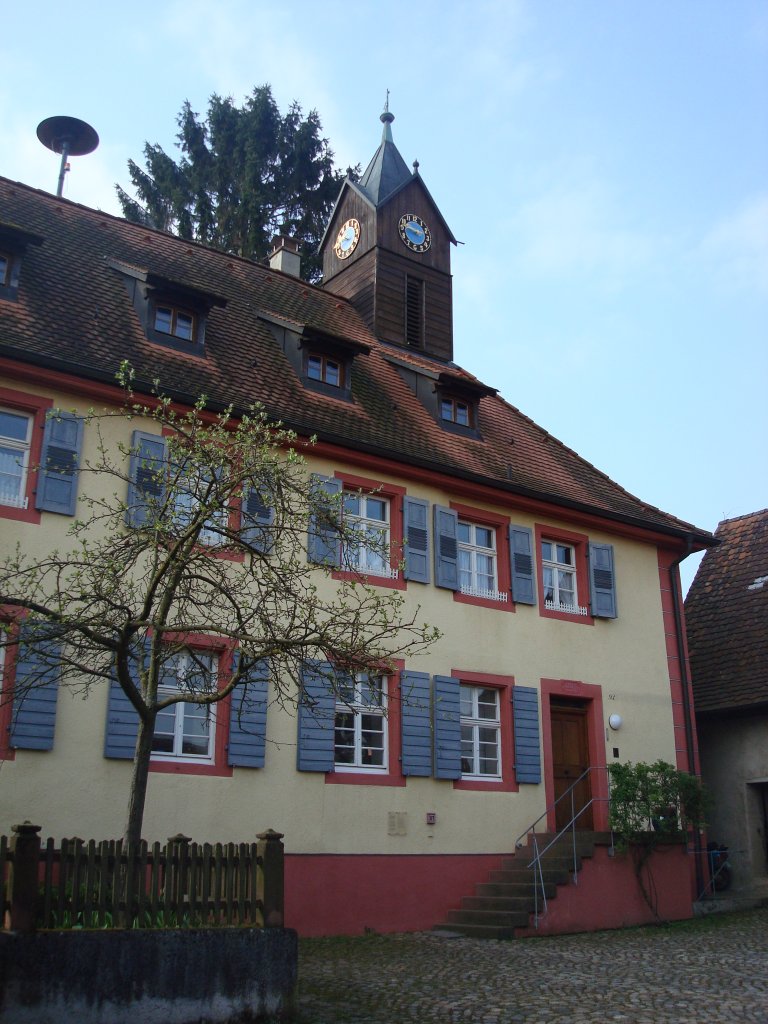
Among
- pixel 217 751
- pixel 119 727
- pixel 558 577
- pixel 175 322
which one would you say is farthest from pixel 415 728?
pixel 175 322

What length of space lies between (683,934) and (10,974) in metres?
9.40

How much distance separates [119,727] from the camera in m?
12.0

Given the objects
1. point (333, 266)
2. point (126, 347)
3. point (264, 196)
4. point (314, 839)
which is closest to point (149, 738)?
point (314, 839)

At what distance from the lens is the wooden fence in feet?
24.5

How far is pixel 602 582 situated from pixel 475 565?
2389mm

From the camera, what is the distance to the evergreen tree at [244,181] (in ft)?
93.2

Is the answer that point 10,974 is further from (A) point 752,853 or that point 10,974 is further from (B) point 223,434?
(A) point 752,853

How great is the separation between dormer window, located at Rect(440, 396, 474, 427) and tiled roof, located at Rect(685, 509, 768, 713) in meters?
6.41

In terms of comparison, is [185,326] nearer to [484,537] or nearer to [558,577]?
[484,537]

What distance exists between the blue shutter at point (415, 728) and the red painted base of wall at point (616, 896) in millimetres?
2326

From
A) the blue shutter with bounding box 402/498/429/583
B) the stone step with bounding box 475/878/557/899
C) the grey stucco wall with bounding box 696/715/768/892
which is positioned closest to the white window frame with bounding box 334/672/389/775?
the blue shutter with bounding box 402/498/429/583

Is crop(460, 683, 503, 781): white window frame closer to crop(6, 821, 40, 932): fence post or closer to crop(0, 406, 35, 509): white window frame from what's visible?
crop(0, 406, 35, 509): white window frame

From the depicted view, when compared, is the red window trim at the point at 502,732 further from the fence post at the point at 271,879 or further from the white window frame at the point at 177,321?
the fence post at the point at 271,879

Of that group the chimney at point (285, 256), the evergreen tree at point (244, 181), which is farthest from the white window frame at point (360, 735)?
the evergreen tree at point (244, 181)
